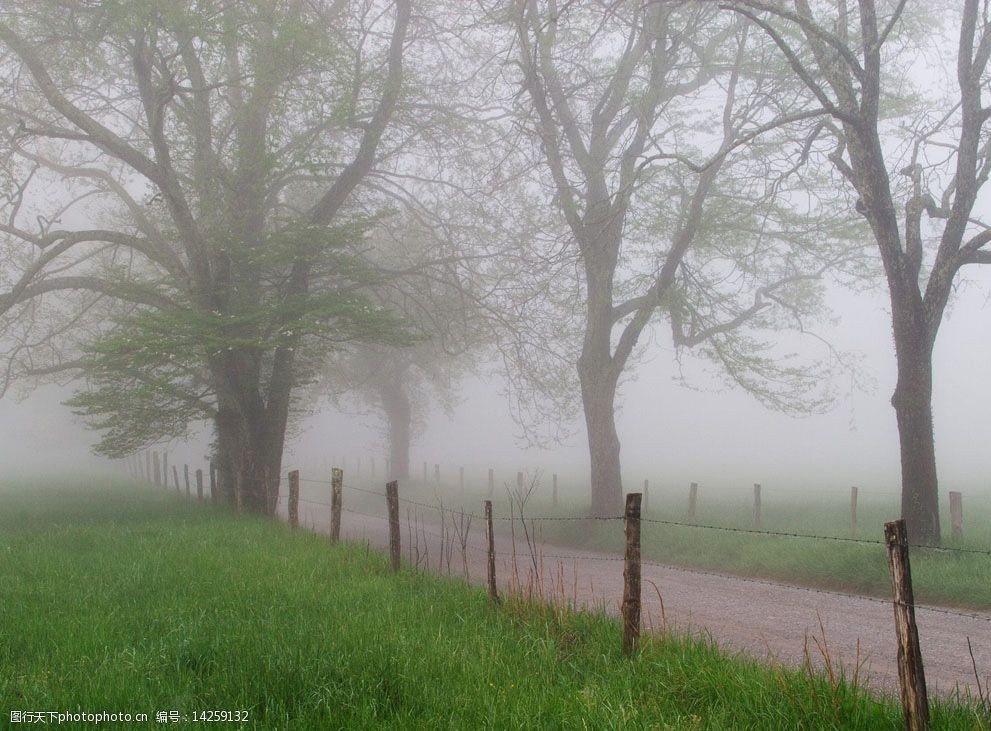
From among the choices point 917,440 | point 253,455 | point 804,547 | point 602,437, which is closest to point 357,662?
point 804,547

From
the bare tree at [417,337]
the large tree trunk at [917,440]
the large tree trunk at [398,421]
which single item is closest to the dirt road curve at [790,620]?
the large tree trunk at [917,440]

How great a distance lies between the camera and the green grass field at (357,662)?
5129 mm

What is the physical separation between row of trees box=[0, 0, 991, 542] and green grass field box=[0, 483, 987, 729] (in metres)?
7.86

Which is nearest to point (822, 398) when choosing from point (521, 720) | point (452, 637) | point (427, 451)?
point (452, 637)

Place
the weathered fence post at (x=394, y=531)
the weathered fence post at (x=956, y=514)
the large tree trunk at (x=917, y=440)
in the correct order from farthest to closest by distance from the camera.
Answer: the weathered fence post at (x=956, y=514)
the large tree trunk at (x=917, y=440)
the weathered fence post at (x=394, y=531)

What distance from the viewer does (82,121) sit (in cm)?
1703

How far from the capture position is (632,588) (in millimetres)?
6742

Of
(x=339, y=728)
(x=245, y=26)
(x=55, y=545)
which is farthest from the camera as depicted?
(x=245, y=26)

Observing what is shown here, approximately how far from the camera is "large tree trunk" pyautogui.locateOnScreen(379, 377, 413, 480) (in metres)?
39.7

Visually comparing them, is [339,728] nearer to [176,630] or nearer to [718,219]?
[176,630]

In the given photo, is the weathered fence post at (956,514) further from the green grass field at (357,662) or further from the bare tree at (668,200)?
the green grass field at (357,662)

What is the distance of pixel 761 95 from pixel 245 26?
10755mm

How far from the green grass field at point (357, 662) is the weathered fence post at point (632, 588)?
0.50ft

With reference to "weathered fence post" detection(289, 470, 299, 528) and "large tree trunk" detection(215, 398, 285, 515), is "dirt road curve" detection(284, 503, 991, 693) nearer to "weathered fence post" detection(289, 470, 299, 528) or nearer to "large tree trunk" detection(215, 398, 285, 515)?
"weathered fence post" detection(289, 470, 299, 528)
